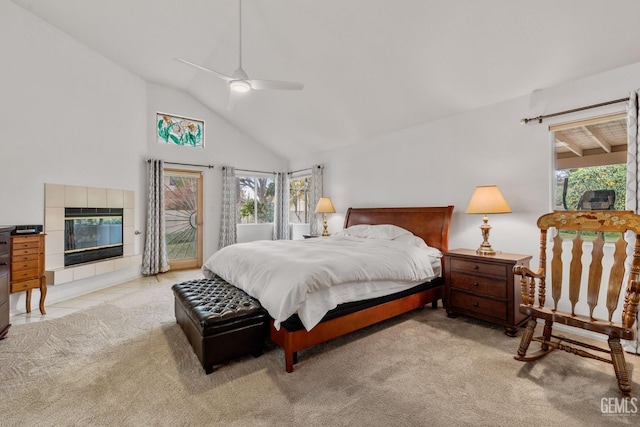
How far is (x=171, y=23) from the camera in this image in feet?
12.7

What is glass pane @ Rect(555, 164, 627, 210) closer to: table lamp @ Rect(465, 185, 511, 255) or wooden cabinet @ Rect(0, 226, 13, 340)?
table lamp @ Rect(465, 185, 511, 255)

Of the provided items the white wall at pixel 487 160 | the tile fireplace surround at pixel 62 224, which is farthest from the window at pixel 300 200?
the tile fireplace surround at pixel 62 224

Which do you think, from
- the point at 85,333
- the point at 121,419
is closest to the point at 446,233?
the point at 121,419

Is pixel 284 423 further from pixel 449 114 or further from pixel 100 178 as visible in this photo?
pixel 100 178

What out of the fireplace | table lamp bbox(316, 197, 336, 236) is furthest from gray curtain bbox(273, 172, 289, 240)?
the fireplace

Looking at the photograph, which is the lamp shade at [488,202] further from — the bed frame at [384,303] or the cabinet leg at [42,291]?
the cabinet leg at [42,291]

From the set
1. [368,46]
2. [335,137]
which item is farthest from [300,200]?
[368,46]

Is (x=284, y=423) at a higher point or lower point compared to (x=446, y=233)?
lower

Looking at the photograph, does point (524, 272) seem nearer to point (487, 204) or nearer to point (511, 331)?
point (511, 331)

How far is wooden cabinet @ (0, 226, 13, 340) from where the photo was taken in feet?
8.80

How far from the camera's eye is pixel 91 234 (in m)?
4.45

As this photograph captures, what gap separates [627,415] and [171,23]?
5832 mm

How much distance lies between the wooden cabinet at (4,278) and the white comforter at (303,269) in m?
1.82

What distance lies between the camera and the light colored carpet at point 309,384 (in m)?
1.70
